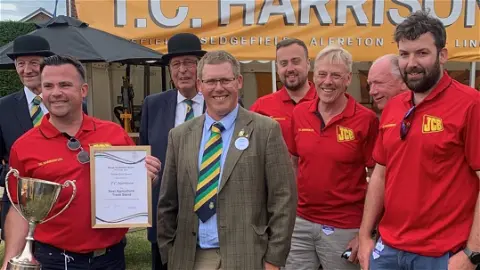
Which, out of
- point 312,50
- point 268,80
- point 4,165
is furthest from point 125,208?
point 268,80

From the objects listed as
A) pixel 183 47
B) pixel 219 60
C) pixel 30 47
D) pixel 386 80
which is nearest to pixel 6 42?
pixel 30 47

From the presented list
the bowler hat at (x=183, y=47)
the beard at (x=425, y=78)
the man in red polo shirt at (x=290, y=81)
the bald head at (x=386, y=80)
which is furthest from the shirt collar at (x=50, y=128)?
the bald head at (x=386, y=80)

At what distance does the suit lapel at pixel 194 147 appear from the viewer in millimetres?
2855

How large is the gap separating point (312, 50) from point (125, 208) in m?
5.73

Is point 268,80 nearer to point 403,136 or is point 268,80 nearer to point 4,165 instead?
point 4,165

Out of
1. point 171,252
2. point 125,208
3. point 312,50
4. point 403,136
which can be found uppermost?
point 312,50

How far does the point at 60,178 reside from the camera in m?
2.88

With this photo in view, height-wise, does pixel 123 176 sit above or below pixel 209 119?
below

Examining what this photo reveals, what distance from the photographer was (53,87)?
295 centimetres

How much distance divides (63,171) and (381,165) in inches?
73.8

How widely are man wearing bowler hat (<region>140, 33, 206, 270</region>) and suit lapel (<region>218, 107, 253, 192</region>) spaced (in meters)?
1.21

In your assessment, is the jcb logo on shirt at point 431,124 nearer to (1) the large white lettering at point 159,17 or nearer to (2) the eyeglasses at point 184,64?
(2) the eyeglasses at point 184,64

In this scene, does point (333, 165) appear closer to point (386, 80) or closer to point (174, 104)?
point (386, 80)

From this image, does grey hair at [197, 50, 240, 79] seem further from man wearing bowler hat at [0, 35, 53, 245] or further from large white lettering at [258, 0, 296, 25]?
large white lettering at [258, 0, 296, 25]
